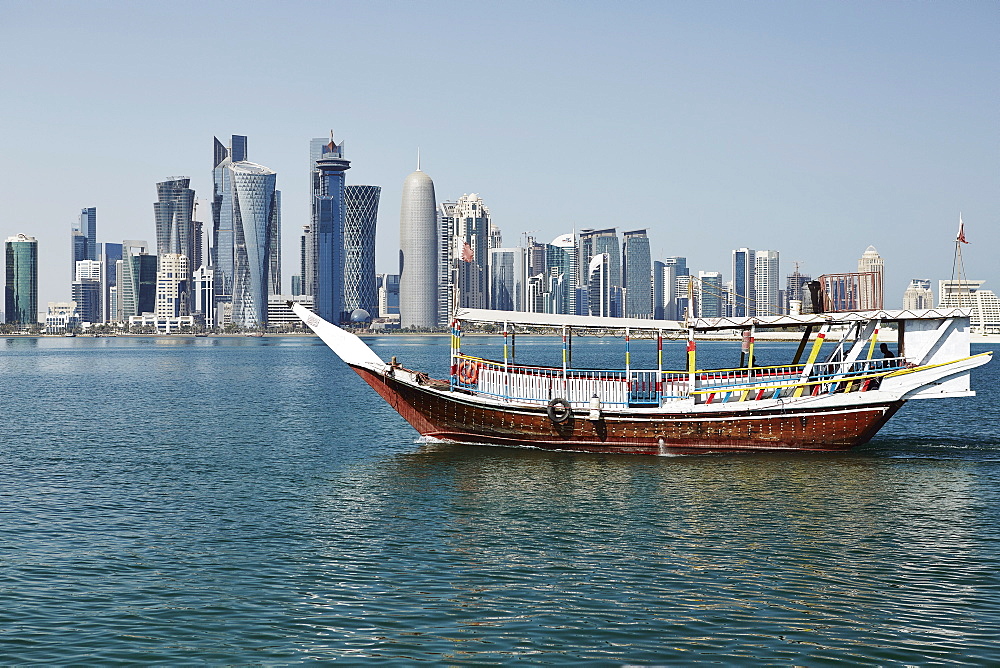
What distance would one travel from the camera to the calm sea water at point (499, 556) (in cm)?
1520

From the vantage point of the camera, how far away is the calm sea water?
15.2 m

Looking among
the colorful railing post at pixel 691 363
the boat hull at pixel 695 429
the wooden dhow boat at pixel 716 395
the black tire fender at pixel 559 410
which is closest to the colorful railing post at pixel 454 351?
the wooden dhow boat at pixel 716 395

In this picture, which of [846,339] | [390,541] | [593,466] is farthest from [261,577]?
[846,339]

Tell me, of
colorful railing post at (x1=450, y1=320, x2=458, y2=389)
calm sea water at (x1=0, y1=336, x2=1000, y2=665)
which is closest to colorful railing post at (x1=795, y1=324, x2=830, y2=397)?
calm sea water at (x1=0, y1=336, x2=1000, y2=665)

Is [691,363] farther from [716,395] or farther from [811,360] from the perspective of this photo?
[811,360]

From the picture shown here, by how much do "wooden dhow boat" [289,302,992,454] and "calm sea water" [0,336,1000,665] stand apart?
3.38 feet

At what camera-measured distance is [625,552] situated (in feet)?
67.6

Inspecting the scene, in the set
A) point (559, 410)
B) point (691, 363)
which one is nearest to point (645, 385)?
point (691, 363)

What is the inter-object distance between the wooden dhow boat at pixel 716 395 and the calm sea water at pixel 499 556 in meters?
1.03

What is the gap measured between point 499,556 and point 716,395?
692 inches

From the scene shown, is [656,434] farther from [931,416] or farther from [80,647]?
[931,416]

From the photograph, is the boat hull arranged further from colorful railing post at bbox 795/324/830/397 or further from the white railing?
colorful railing post at bbox 795/324/830/397

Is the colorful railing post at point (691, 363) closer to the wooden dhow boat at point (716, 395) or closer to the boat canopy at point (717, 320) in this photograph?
the wooden dhow boat at point (716, 395)

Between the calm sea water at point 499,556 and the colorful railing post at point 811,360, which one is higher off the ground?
the colorful railing post at point 811,360
